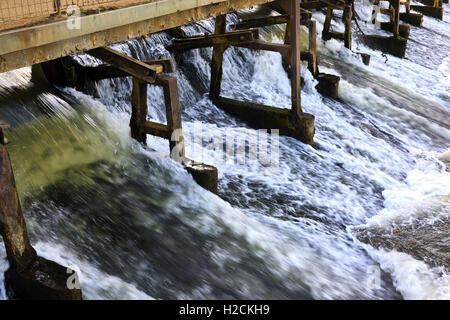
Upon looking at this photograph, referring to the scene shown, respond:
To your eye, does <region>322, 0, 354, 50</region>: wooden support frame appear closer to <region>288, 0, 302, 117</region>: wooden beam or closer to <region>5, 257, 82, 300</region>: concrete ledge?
<region>288, 0, 302, 117</region>: wooden beam

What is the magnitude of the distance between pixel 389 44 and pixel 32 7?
32.6ft

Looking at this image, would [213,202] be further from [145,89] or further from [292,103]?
[292,103]

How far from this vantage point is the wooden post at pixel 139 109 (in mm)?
5977

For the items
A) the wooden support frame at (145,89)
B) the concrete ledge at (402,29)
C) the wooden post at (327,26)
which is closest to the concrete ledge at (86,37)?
the wooden support frame at (145,89)

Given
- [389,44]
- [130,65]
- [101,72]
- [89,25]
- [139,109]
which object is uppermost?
[89,25]

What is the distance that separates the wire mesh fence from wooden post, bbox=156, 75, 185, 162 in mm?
891

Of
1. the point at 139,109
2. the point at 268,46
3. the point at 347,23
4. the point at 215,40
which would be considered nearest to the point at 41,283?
the point at 139,109

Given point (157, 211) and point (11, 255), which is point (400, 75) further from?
point (11, 255)

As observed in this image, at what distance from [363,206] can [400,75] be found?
6257 millimetres

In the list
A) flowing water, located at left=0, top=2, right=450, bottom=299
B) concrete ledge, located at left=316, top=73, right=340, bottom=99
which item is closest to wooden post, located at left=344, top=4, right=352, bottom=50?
concrete ledge, located at left=316, top=73, right=340, bottom=99

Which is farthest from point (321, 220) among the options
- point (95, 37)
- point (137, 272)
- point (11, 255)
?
point (11, 255)

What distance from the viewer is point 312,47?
31.7 feet

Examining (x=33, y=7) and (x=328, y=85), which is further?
(x=328, y=85)

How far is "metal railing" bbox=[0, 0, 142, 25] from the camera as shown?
449 cm
